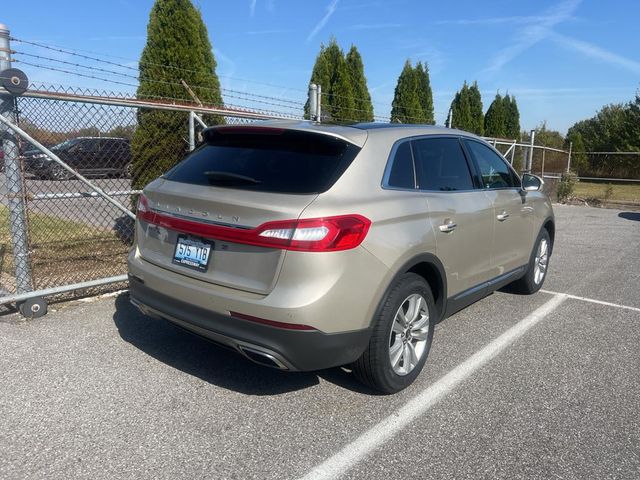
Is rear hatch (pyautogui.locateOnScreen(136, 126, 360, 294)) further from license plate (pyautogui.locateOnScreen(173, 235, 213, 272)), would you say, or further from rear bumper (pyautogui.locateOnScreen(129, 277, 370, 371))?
rear bumper (pyautogui.locateOnScreen(129, 277, 370, 371))

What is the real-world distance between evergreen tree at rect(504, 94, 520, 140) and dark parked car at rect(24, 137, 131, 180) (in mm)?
23838

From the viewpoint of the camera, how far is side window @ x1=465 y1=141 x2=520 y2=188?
4.54 metres

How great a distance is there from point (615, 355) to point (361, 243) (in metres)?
2.59

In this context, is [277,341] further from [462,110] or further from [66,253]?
[462,110]

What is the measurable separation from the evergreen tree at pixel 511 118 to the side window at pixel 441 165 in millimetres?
24687

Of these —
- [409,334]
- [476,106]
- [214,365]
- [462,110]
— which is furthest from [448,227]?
[476,106]

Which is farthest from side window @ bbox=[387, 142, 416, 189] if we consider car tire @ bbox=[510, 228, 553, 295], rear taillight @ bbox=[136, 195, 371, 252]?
car tire @ bbox=[510, 228, 553, 295]

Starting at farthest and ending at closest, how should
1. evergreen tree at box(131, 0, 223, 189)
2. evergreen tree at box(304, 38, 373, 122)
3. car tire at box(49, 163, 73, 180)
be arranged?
evergreen tree at box(304, 38, 373, 122)
evergreen tree at box(131, 0, 223, 189)
car tire at box(49, 163, 73, 180)

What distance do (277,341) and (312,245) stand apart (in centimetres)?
55

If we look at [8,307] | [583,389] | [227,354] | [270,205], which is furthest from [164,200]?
[583,389]

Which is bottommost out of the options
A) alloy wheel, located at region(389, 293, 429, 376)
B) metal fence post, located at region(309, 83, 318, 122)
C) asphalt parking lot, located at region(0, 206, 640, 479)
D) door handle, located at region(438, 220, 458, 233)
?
asphalt parking lot, located at region(0, 206, 640, 479)

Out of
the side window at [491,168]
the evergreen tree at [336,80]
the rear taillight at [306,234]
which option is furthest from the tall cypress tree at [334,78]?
the rear taillight at [306,234]

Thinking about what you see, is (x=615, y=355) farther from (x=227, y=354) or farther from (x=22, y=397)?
(x=22, y=397)

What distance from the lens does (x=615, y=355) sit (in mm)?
4105
